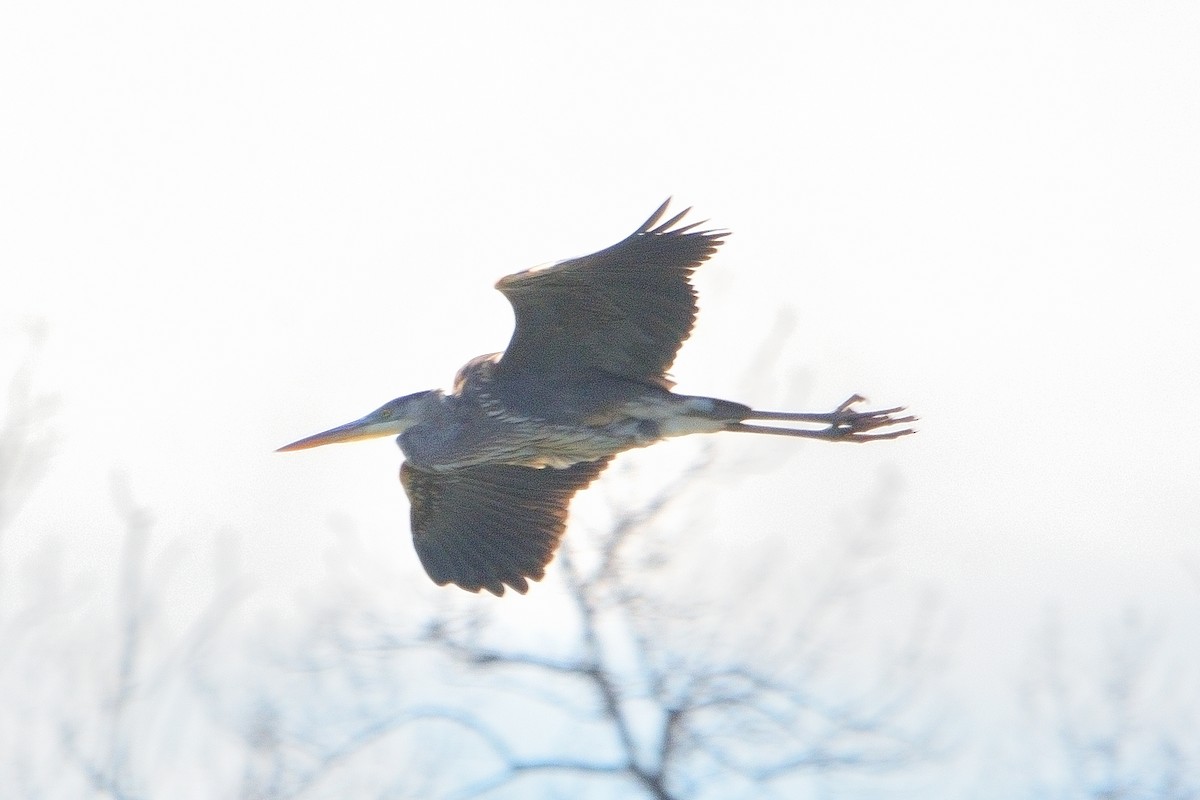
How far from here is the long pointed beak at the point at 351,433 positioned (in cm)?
883

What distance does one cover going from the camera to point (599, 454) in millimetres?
8539

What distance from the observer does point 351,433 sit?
9.01 m

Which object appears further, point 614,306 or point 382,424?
point 382,424

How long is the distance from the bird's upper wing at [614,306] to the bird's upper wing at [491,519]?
730 mm

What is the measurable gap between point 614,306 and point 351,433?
5.69ft

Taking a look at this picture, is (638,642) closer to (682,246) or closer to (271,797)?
(271,797)

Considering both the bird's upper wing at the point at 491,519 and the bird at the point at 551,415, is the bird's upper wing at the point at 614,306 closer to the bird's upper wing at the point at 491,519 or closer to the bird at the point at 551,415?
the bird at the point at 551,415

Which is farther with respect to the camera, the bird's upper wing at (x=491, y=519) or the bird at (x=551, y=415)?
the bird's upper wing at (x=491, y=519)

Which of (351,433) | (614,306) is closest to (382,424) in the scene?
(351,433)

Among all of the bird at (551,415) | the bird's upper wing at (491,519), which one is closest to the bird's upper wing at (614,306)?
the bird at (551,415)

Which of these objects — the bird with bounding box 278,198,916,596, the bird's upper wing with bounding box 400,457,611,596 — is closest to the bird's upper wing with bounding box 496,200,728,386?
the bird with bounding box 278,198,916,596

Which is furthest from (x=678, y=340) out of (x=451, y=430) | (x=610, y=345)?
(x=451, y=430)

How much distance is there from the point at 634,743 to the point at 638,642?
61 centimetres

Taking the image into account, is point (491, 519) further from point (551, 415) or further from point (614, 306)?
point (614, 306)
